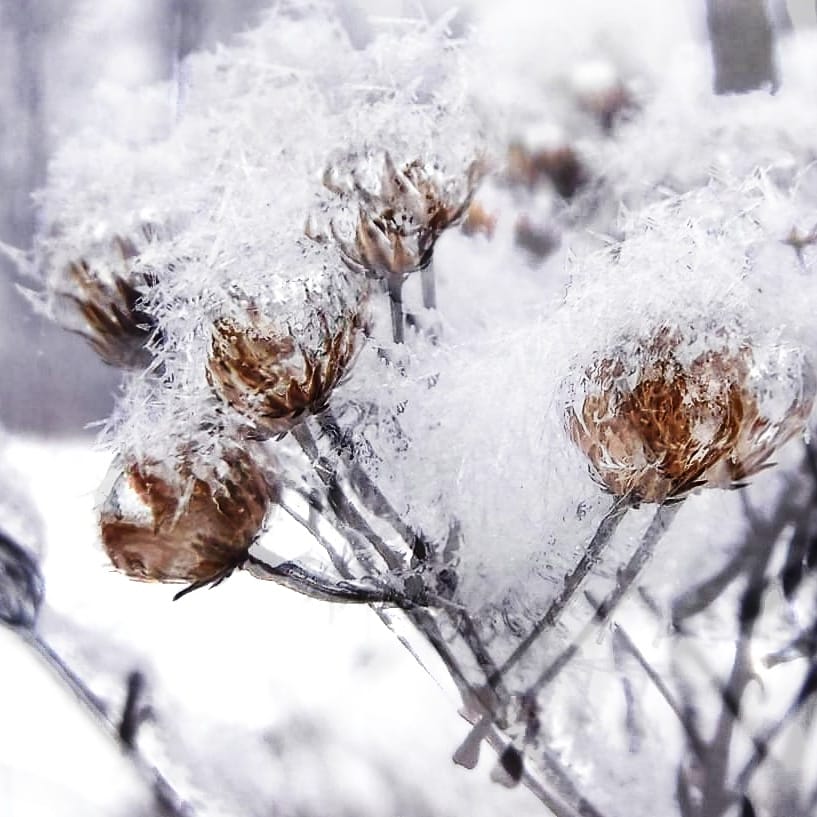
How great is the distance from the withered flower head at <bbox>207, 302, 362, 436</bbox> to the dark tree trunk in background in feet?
0.71

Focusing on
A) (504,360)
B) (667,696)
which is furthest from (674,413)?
(667,696)

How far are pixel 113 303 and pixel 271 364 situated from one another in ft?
0.37

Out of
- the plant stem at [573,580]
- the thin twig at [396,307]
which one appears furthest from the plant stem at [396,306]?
the plant stem at [573,580]

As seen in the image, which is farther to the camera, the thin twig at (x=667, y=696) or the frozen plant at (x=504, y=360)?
the thin twig at (x=667, y=696)

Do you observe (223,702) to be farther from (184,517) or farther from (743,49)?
(743,49)

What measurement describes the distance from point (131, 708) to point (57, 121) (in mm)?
294

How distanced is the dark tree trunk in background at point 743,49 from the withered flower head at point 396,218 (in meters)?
0.15

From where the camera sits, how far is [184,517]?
0.29 m

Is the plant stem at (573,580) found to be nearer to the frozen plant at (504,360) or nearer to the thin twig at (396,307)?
the frozen plant at (504,360)

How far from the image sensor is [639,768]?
39 centimetres

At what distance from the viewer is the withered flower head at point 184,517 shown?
0.96ft

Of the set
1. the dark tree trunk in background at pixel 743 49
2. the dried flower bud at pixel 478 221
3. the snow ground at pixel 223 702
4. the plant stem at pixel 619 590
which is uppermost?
the dark tree trunk in background at pixel 743 49

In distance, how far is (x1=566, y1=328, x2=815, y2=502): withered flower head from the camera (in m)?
0.27

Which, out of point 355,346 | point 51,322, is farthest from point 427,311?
point 51,322
